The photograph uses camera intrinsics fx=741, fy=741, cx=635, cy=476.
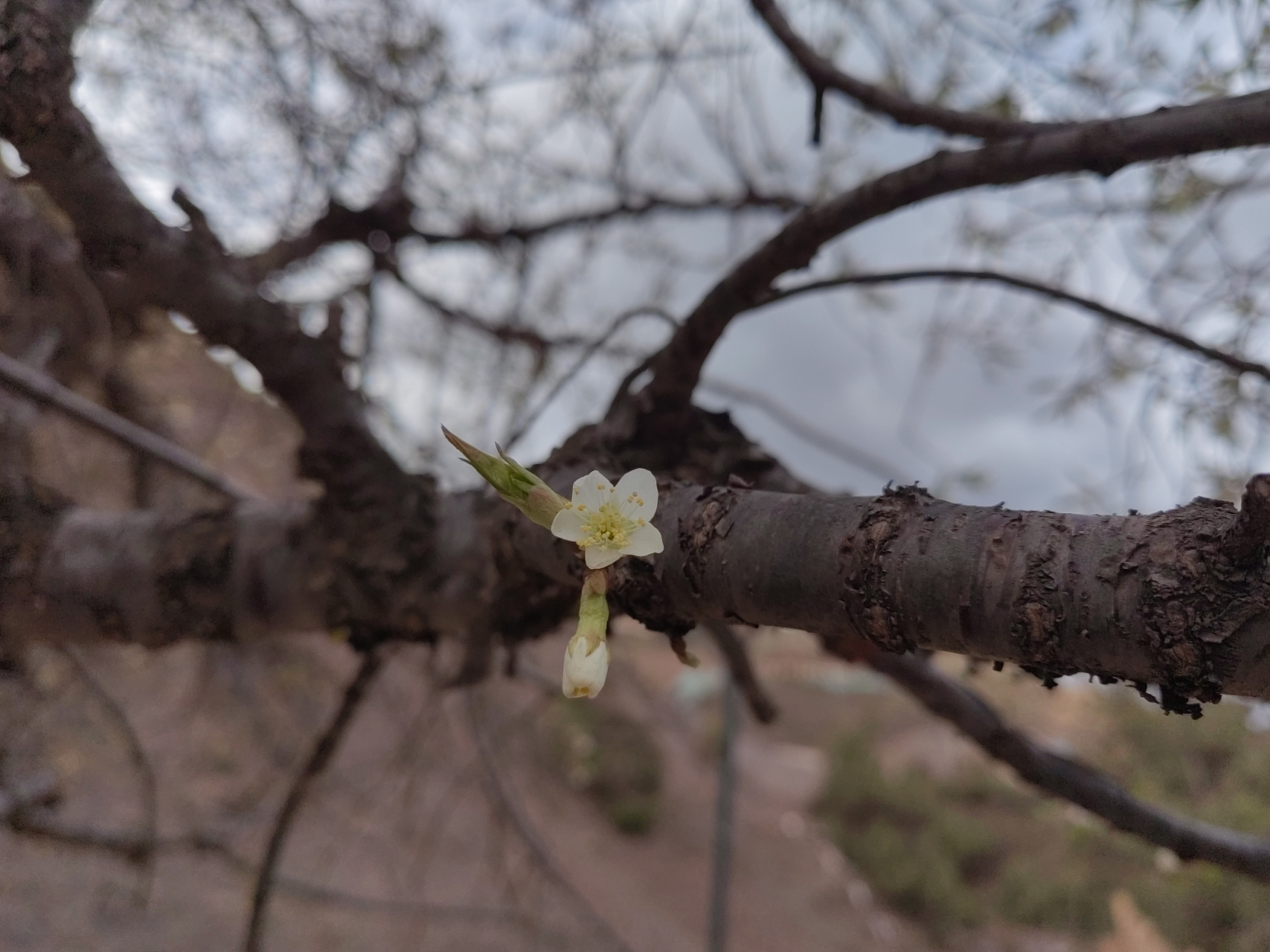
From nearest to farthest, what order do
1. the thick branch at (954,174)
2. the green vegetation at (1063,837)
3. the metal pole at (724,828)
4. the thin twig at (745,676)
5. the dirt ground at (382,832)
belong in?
the thick branch at (954,174), the thin twig at (745,676), the dirt ground at (382,832), the green vegetation at (1063,837), the metal pole at (724,828)

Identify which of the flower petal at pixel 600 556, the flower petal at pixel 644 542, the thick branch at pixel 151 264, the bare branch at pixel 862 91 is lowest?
the flower petal at pixel 600 556

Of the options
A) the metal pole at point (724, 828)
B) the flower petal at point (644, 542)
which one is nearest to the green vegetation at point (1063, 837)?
the metal pole at point (724, 828)

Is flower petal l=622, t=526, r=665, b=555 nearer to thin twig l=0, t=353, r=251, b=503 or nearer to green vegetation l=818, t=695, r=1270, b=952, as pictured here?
thin twig l=0, t=353, r=251, b=503

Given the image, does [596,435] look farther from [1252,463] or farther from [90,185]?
[1252,463]

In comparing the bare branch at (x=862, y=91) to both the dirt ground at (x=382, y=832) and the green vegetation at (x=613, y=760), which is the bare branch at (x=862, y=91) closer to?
the dirt ground at (x=382, y=832)

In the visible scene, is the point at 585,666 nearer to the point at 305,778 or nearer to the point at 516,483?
the point at 516,483

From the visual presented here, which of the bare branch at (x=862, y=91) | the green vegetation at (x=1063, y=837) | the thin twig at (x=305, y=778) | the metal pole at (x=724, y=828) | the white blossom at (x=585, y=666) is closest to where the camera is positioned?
the white blossom at (x=585, y=666)

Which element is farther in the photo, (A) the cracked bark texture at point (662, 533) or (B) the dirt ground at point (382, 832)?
(B) the dirt ground at point (382, 832)
